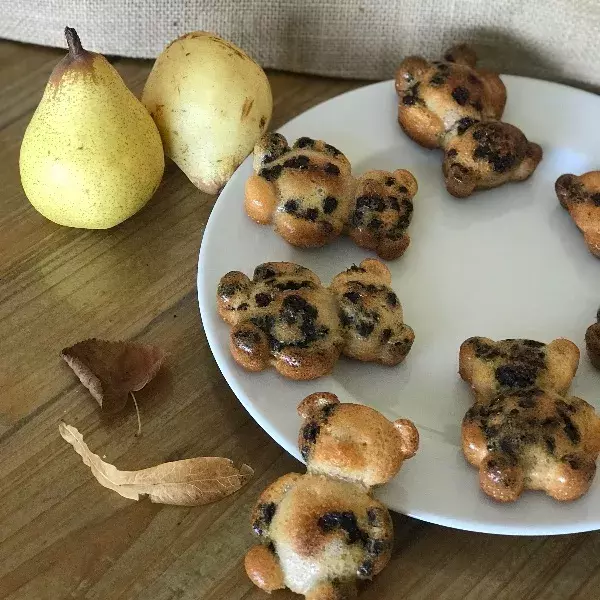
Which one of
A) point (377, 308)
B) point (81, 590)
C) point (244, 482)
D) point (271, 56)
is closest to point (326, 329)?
point (377, 308)

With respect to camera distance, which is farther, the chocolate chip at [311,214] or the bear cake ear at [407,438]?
the chocolate chip at [311,214]

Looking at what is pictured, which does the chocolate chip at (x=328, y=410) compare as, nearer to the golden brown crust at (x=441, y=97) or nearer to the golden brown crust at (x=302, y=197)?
the golden brown crust at (x=302, y=197)

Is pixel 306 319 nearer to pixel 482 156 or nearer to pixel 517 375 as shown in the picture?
pixel 517 375

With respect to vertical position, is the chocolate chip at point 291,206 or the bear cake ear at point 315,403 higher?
the chocolate chip at point 291,206

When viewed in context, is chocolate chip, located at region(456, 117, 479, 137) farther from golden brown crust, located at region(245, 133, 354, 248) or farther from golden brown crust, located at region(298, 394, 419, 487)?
golden brown crust, located at region(298, 394, 419, 487)

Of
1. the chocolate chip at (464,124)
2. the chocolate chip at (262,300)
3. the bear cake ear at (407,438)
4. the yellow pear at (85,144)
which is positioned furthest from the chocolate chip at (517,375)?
the yellow pear at (85,144)

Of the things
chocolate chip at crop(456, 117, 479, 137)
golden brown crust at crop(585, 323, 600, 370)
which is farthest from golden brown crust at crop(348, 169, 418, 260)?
golden brown crust at crop(585, 323, 600, 370)

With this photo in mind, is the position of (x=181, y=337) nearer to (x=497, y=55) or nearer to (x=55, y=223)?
(x=55, y=223)
